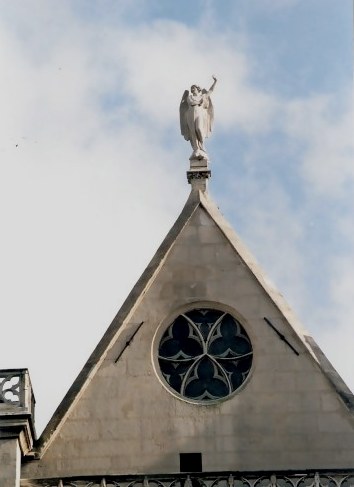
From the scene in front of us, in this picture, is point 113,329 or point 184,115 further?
point 184,115

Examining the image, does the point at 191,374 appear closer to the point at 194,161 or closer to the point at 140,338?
the point at 140,338

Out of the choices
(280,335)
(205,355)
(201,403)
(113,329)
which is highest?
(113,329)

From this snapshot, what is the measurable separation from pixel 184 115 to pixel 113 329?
10.7 ft

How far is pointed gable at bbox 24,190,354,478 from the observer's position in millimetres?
24469

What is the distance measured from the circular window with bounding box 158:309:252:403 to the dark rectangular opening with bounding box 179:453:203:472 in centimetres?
69

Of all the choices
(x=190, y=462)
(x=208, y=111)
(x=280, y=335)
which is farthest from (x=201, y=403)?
(x=208, y=111)

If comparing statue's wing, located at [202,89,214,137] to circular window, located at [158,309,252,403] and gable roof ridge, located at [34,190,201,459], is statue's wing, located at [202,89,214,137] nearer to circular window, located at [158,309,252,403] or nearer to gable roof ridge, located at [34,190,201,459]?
gable roof ridge, located at [34,190,201,459]

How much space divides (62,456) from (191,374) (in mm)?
1808

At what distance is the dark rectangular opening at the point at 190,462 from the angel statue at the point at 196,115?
416 centimetres

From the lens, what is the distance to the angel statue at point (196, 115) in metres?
26.8

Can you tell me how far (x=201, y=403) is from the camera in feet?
81.4

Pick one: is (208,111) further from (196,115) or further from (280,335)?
(280,335)

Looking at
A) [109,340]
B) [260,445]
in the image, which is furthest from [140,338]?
[260,445]

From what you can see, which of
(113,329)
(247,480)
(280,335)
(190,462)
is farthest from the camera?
(113,329)
